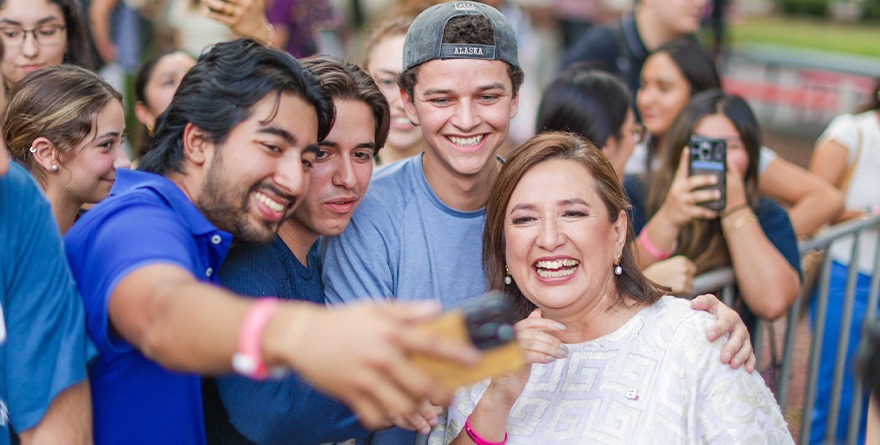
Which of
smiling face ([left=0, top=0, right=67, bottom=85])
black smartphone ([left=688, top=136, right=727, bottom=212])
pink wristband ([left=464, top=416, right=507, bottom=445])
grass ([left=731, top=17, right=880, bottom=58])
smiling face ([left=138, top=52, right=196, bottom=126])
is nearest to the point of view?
pink wristband ([left=464, top=416, right=507, bottom=445])

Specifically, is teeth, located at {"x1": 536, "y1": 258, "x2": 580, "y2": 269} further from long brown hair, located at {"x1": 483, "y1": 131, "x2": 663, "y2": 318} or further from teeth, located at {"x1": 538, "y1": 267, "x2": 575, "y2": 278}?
long brown hair, located at {"x1": 483, "y1": 131, "x2": 663, "y2": 318}

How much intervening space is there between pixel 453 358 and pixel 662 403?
1.41 metres

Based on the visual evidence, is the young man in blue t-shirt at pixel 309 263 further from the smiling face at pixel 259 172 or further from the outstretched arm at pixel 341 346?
the outstretched arm at pixel 341 346

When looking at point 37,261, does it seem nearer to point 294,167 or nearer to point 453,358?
point 294,167

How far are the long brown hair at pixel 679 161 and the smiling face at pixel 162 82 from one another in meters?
2.57

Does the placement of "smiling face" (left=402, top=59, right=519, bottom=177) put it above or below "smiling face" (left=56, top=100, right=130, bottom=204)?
above

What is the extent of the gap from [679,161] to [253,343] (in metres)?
3.09

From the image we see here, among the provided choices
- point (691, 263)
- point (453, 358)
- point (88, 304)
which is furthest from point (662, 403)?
point (88, 304)

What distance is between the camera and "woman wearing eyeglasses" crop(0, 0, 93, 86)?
3.93 metres

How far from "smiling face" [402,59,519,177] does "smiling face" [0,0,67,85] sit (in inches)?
70.8

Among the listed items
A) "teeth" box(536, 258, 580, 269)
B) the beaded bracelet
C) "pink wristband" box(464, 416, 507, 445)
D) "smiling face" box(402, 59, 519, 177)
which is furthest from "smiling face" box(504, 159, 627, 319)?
the beaded bracelet

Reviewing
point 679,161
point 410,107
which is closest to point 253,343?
point 410,107

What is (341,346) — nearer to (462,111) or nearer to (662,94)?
(462,111)

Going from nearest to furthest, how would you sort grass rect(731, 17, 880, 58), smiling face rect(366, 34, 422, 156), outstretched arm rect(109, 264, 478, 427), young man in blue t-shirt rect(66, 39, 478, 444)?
outstretched arm rect(109, 264, 478, 427) < young man in blue t-shirt rect(66, 39, 478, 444) < smiling face rect(366, 34, 422, 156) < grass rect(731, 17, 880, 58)
